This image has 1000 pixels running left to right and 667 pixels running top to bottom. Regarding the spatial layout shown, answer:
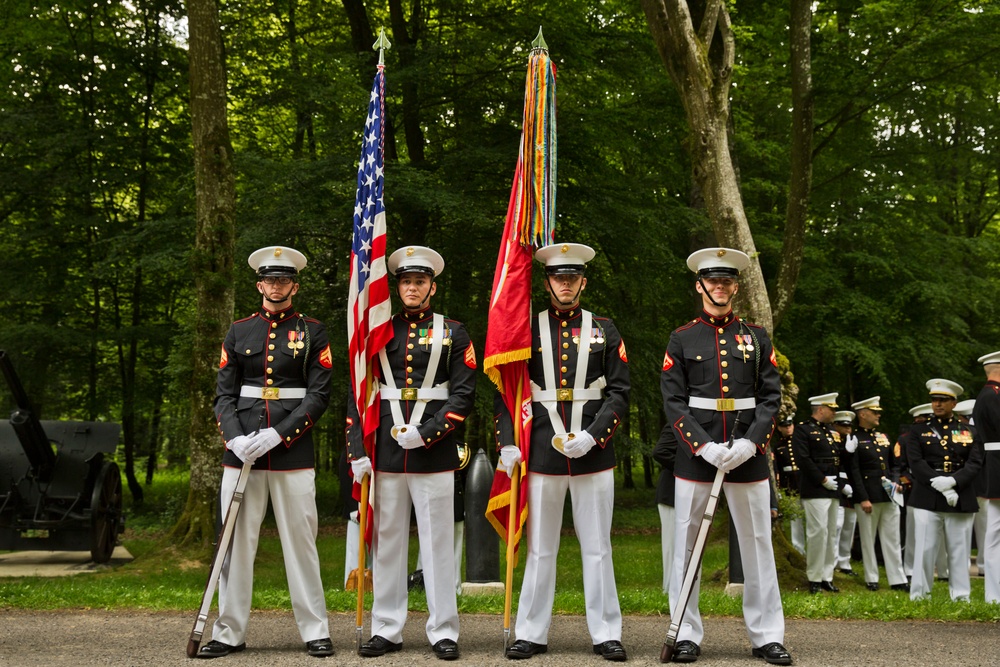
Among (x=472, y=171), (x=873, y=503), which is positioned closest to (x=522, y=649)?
(x=873, y=503)

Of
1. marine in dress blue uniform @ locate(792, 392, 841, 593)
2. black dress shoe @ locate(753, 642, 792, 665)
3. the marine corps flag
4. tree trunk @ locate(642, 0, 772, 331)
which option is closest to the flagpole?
the marine corps flag

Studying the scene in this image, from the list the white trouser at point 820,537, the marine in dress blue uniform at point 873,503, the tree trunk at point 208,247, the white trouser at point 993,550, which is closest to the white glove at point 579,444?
the white trouser at point 993,550

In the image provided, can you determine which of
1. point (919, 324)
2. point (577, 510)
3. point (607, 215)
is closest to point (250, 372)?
point (577, 510)

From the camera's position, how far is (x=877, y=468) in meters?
11.3

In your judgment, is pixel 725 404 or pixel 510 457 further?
pixel 510 457

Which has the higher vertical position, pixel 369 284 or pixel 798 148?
pixel 798 148

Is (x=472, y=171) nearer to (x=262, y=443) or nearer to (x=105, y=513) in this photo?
(x=105, y=513)

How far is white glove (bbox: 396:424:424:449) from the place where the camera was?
19.1 feet

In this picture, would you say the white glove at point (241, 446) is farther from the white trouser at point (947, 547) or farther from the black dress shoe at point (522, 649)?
the white trouser at point (947, 547)

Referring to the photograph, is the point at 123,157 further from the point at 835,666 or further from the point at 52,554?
the point at 835,666

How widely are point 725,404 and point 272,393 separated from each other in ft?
8.84

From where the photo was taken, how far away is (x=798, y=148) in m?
12.0

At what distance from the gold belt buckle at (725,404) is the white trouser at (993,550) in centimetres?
370

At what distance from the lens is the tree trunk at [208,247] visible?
407 inches
